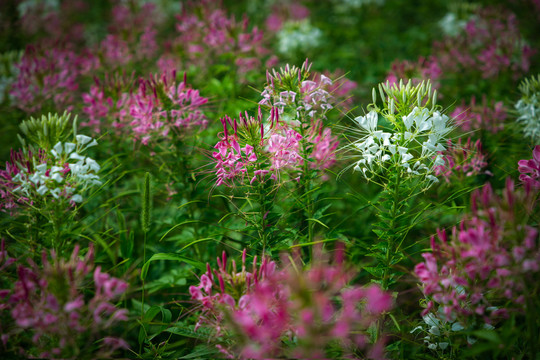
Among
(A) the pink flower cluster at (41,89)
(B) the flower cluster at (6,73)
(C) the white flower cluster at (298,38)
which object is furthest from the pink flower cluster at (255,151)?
(C) the white flower cluster at (298,38)

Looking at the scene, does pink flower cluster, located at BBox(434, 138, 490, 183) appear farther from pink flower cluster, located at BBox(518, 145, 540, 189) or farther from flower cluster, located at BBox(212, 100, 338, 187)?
flower cluster, located at BBox(212, 100, 338, 187)

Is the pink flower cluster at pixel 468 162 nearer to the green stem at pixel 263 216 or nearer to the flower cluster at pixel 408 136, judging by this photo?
the flower cluster at pixel 408 136

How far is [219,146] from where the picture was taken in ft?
4.54

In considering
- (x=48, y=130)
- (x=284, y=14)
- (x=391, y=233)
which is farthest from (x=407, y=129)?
(x=284, y=14)

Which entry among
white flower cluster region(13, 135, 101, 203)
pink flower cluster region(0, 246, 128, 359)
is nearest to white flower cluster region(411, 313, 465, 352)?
pink flower cluster region(0, 246, 128, 359)

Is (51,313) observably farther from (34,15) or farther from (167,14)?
(167,14)

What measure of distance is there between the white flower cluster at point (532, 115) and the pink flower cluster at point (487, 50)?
1105mm

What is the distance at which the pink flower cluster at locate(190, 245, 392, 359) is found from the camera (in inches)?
34.4

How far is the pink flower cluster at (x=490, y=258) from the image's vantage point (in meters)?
0.98

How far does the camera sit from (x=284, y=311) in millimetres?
941

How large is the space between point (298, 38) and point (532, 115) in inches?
103

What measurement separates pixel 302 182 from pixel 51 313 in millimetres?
1014

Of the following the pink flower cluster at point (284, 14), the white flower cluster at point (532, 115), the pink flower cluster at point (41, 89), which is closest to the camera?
the white flower cluster at point (532, 115)

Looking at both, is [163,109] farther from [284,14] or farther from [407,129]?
[284,14]
